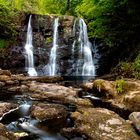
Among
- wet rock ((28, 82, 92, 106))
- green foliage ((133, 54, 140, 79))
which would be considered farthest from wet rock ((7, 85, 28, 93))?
green foliage ((133, 54, 140, 79))

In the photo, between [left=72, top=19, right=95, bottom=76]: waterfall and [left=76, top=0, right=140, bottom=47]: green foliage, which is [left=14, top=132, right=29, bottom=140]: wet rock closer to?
[left=76, top=0, right=140, bottom=47]: green foliage

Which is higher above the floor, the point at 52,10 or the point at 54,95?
the point at 52,10

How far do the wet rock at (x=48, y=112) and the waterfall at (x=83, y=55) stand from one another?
36.5 ft

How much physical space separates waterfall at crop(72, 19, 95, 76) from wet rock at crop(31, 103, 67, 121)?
11128 millimetres

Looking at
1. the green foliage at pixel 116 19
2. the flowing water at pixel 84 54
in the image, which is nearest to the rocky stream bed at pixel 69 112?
the green foliage at pixel 116 19

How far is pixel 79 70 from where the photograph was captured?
68.7ft

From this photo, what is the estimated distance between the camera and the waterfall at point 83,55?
2089cm

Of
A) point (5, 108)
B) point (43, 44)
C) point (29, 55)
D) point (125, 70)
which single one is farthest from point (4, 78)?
point (43, 44)

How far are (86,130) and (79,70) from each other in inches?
522

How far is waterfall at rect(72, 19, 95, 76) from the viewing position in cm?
2089

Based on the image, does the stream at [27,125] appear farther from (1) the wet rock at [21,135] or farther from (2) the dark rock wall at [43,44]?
(2) the dark rock wall at [43,44]

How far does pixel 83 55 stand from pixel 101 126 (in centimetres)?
1361

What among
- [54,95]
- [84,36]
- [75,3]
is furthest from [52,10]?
[54,95]

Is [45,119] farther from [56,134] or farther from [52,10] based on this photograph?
[52,10]
